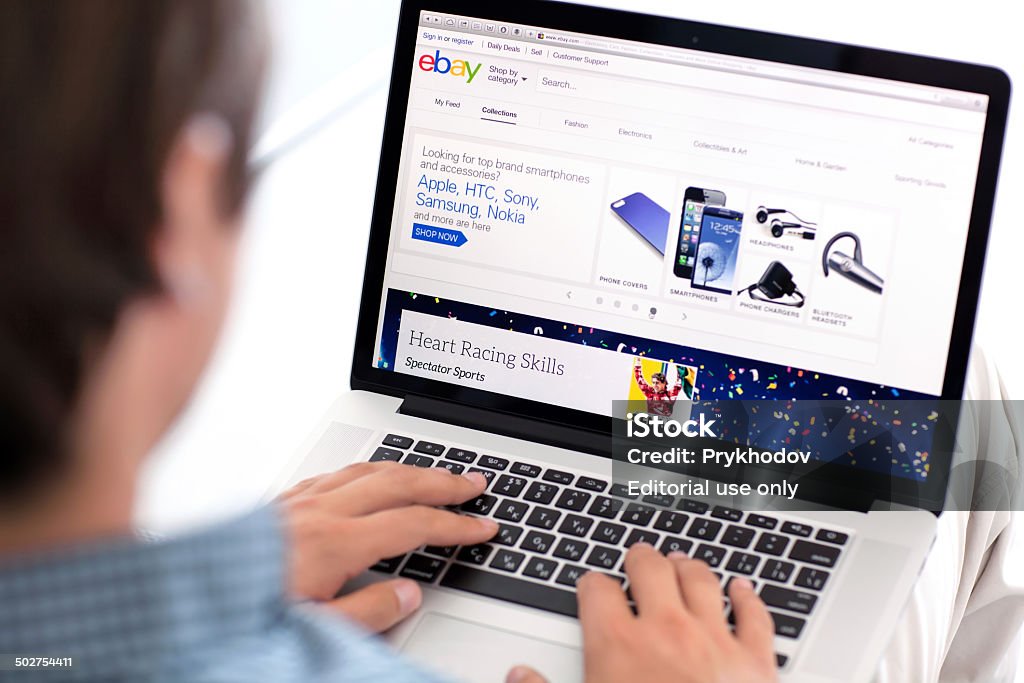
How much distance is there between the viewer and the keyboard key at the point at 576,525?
76 cm

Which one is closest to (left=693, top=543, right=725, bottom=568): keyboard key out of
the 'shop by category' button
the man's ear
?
the 'shop by category' button

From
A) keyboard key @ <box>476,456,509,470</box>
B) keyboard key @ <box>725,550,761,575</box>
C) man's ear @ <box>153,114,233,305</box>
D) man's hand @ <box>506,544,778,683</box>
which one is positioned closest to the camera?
man's ear @ <box>153,114,233,305</box>

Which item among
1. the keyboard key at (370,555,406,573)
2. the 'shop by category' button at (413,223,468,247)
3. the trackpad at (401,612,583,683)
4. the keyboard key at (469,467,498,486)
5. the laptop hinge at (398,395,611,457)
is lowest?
the trackpad at (401,612,583,683)

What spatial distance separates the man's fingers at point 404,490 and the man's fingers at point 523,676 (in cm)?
15

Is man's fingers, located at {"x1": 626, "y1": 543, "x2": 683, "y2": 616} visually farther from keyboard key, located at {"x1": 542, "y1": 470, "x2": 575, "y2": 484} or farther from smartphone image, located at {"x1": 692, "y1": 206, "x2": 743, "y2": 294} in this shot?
smartphone image, located at {"x1": 692, "y1": 206, "x2": 743, "y2": 294}

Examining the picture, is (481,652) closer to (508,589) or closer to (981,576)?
(508,589)

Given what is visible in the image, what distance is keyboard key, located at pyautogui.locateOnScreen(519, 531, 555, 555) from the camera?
749 millimetres

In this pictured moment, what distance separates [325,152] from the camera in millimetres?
2174

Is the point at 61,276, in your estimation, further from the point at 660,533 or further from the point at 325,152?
the point at 325,152

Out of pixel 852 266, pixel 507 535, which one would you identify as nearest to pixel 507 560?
pixel 507 535

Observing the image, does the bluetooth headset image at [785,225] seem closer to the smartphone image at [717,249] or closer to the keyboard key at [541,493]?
the smartphone image at [717,249]

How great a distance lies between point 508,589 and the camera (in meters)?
0.72

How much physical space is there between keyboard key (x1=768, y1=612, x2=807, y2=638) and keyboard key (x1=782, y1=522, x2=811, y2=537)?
82mm

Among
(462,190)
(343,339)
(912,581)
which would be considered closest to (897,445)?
(912,581)
